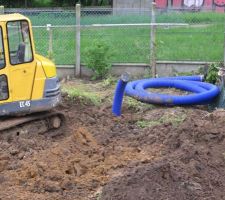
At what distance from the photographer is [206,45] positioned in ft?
57.4

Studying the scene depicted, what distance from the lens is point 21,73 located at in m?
10.7

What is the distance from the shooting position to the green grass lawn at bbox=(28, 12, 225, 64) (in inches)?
673

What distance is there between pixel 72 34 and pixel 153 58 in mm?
2515

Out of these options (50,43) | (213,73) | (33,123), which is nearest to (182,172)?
(33,123)

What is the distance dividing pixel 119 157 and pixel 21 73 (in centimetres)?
224

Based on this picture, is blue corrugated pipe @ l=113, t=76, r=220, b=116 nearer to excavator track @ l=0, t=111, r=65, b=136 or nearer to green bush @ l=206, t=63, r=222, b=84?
green bush @ l=206, t=63, r=222, b=84

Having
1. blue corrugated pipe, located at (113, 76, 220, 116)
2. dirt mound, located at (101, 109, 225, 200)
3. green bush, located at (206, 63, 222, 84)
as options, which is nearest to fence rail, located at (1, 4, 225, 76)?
green bush, located at (206, 63, 222, 84)

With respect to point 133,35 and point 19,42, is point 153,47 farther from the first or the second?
point 19,42

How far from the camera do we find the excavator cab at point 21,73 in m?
10.5

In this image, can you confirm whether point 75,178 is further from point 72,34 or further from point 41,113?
point 72,34

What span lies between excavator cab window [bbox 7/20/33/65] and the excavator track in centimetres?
106

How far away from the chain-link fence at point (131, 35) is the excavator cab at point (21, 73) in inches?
215

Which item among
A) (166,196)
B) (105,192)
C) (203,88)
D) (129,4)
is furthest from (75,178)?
(129,4)

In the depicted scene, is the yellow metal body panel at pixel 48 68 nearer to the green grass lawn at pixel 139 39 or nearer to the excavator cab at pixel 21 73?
the excavator cab at pixel 21 73
